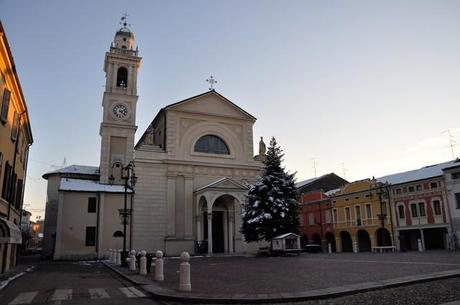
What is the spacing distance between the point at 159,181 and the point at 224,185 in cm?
637

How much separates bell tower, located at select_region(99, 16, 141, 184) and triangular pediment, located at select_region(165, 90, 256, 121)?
4.86 m

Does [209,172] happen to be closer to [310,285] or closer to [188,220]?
[188,220]

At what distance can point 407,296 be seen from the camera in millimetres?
8016

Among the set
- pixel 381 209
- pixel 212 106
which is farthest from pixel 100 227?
pixel 381 209

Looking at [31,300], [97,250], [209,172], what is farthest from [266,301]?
[209,172]

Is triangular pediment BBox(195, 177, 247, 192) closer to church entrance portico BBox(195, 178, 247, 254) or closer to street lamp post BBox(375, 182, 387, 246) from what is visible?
church entrance portico BBox(195, 178, 247, 254)

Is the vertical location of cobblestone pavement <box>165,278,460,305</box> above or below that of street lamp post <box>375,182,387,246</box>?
below

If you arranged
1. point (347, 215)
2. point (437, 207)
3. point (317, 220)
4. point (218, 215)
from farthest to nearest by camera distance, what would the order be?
point (317, 220), point (347, 215), point (218, 215), point (437, 207)

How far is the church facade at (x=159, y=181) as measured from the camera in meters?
33.0

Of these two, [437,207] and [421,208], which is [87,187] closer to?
[421,208]

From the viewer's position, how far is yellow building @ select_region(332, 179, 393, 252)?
4153cm

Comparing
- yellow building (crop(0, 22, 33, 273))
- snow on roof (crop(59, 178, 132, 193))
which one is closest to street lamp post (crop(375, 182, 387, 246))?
snow on roof (crop(59, 178, 132, 193))

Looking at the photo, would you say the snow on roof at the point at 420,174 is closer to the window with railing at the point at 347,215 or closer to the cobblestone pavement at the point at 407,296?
the window with railing at the point at 347,215

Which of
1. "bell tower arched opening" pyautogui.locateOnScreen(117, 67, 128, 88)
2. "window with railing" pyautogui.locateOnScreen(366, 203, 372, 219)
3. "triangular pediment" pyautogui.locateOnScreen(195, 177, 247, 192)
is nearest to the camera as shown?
"triangular pediment" pyautogui.locateOnScreen(195, 177, 247, 192)
